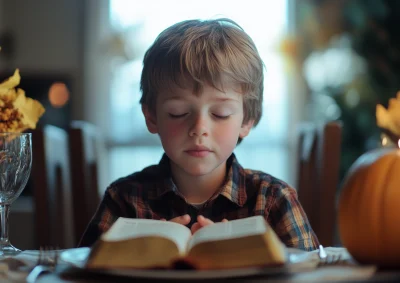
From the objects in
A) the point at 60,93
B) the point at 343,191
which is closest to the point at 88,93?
the point at 60,93

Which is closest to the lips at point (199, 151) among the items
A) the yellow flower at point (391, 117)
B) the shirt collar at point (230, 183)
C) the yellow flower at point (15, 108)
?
the shirt collar at point (230, 183)

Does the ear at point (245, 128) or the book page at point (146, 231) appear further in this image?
the ear at point (245, 128)

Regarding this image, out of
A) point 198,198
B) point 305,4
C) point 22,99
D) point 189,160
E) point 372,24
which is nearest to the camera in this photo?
point 22,99

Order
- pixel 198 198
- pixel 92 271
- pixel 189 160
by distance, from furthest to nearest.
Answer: pixel 198 198
pixel 189 160
pixel 92 271

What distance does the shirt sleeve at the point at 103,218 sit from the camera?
1.10 metres

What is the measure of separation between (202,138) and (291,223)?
207mm

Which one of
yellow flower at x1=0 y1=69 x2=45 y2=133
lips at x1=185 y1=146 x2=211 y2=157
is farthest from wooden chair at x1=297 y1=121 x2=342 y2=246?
yellow flower at x1=0 y1=69 x2=45 y2=133

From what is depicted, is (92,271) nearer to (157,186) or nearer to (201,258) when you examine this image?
(201,258)

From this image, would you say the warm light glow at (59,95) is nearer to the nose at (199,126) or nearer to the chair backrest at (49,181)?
the chair backrest at (49,181)

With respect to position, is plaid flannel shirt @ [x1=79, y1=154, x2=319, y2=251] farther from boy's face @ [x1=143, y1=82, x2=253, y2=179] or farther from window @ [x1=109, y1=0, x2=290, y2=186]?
window @ [x1=109, y1=0, x2=290, y2=186]

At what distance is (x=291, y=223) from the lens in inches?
42.7

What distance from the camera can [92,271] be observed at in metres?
0.64

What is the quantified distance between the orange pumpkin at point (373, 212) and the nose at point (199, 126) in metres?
0.38

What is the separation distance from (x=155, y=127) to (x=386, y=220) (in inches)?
25.3
